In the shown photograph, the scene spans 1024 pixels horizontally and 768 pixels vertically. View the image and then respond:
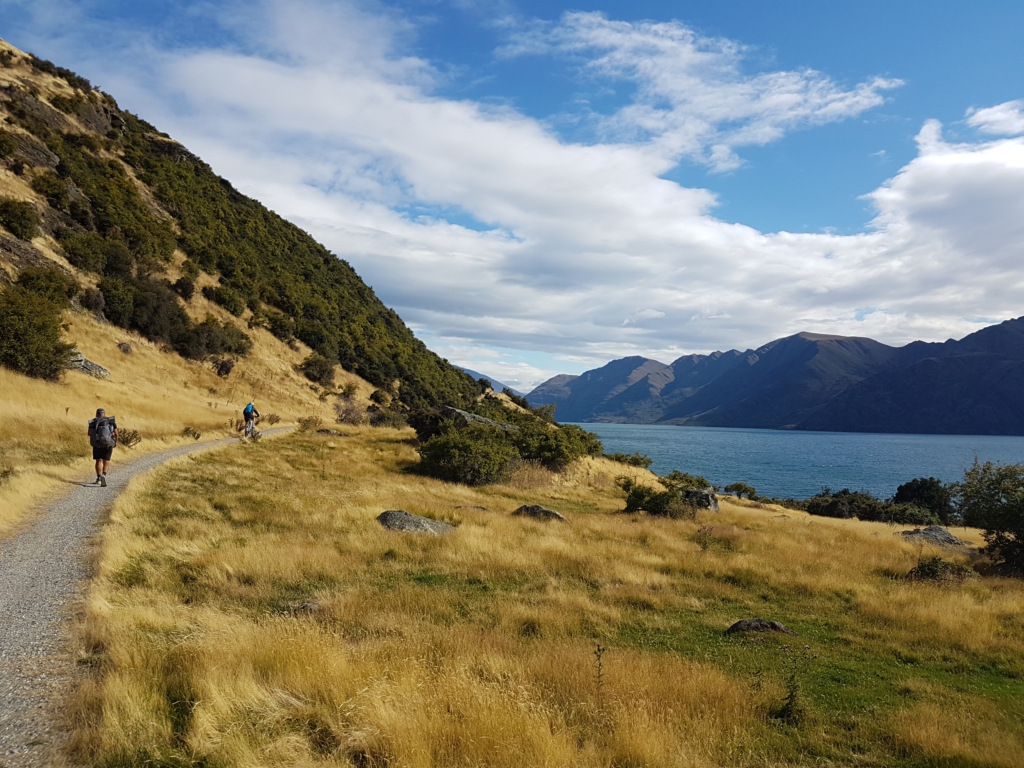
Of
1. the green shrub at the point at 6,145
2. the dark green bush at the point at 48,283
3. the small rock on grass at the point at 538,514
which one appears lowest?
the small rock on grass at the point at 538,514

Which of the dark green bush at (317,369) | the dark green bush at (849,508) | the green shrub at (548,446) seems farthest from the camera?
the dark green bush at (317,369)

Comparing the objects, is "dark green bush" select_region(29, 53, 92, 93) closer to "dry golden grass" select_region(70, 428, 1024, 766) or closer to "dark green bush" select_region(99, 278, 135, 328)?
"dark green bush" select_region(99, 278, 135, 328)

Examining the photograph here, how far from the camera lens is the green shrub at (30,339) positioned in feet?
79.5

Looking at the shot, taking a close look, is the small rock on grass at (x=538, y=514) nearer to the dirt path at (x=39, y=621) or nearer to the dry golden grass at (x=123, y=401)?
the dirt path at (x=39, y=621)

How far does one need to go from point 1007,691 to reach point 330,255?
8154 centimetres

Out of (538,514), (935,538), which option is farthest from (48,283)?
(935,538)

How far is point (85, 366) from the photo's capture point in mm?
28891

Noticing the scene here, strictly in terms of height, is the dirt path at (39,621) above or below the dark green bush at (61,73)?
below

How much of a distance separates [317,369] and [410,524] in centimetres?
3908

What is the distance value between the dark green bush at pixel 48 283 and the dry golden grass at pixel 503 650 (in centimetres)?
2298

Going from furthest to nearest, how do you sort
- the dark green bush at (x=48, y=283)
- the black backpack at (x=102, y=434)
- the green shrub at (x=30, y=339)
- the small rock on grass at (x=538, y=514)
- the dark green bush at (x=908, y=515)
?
the dark green bush at (x=908, y=515) < the dark green bush at (x=48, y=283) < the green shrub at (x=30, y=339) < the small rock on grass at (x=538, y=514) < the black backpack at (x=102, y=434)

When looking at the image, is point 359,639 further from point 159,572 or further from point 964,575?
point 964,575

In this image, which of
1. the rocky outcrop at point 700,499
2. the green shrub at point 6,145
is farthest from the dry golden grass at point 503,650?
the green shrub at point 6,145

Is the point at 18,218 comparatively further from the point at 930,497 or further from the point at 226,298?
the point at 930,497
